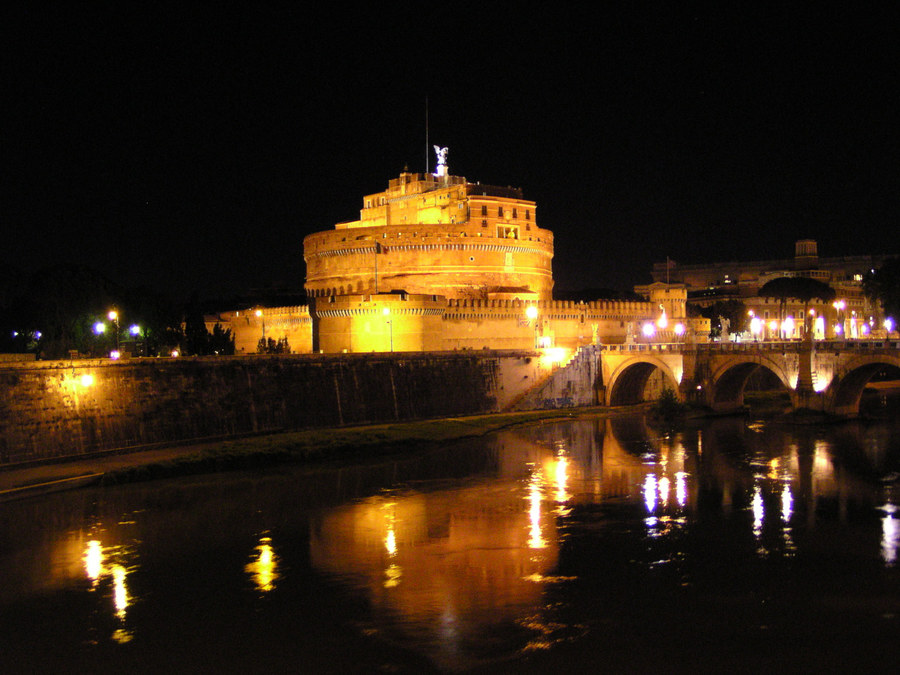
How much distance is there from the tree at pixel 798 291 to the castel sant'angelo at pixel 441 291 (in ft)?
66.7

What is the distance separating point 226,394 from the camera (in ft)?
112

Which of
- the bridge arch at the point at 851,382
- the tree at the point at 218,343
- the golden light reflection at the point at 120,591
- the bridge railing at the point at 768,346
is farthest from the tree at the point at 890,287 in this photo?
the golden light reflection at the point at 120,591

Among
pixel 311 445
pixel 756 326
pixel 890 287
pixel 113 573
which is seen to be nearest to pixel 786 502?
pixel 311 445

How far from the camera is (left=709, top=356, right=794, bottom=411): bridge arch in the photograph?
4079 cm

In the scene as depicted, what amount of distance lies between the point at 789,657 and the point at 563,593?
4.20 m

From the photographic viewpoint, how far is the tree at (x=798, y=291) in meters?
75.4

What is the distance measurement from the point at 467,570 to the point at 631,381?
104 feet

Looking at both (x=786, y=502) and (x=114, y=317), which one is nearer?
(x=786, y=502)

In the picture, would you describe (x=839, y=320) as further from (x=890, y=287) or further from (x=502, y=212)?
(x=502, y=212)

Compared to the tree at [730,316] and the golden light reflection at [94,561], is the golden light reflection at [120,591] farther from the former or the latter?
the tree at [730,316]

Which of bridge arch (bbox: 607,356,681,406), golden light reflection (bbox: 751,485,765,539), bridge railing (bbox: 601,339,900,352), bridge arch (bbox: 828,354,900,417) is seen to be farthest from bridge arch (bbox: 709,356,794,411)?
golden light reflection (bbox: 751,485,765,539)

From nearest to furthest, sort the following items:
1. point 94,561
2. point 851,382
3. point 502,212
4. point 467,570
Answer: point 467,570
point 94,561
point 851,382
point 502,212

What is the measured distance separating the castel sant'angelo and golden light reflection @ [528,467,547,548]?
17798 millimetres

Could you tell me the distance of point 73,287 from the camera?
40.0 m
